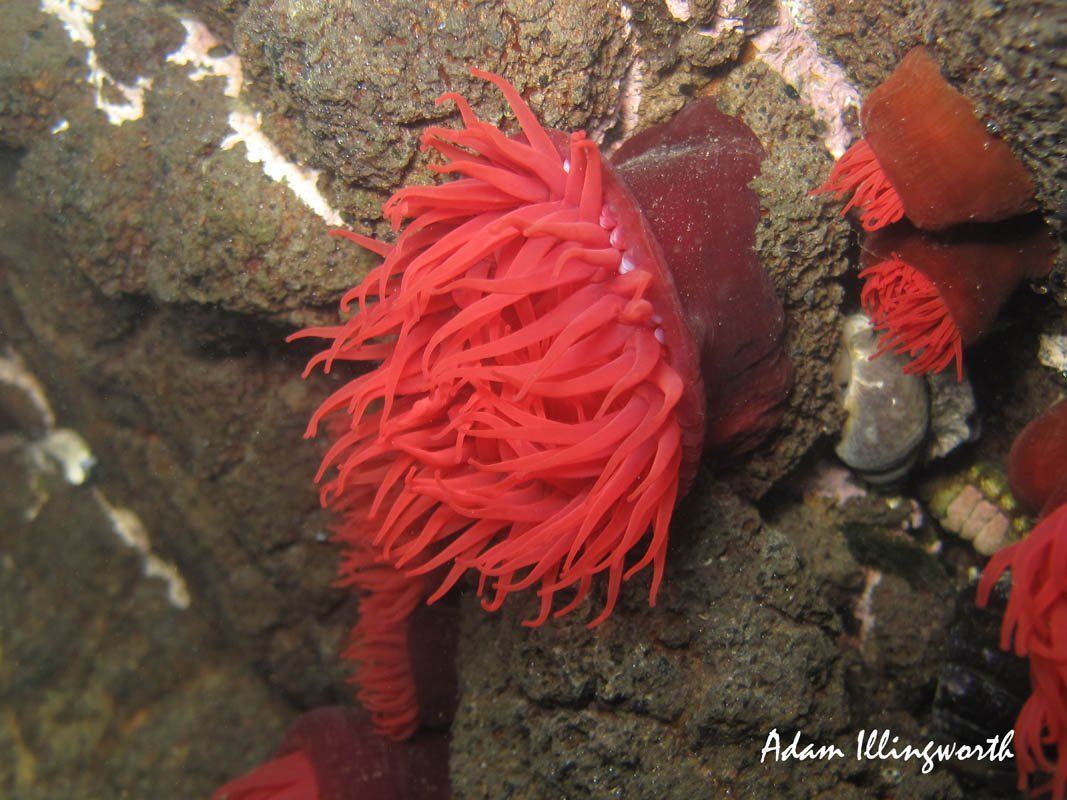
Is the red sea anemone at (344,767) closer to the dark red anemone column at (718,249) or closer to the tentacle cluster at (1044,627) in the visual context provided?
the dark red anemone column at (718,249)

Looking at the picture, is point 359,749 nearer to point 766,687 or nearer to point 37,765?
point 766,687

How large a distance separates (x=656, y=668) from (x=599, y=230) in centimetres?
159

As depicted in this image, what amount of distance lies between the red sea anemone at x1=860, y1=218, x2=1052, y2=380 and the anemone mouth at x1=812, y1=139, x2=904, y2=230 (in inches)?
5.7

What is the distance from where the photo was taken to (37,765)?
4.99m

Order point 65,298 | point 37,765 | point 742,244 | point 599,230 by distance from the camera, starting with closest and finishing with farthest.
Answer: point 599,230 → point 742,244 → point 65,298 → point 37,765

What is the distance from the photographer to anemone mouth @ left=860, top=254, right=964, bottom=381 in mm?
2533

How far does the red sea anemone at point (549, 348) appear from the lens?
6.76 ft

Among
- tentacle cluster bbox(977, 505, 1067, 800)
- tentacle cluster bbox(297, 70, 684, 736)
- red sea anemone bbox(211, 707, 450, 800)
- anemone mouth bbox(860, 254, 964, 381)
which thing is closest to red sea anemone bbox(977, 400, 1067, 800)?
tentacle cluster bbox(977, 505, 1067, 800)

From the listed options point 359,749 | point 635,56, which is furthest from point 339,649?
point 635,56

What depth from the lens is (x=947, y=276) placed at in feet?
8.09

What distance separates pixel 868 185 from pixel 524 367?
1.37 meters

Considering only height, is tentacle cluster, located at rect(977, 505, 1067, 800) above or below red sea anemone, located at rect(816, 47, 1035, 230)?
below

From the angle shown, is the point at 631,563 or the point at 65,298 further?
the point at 65,298

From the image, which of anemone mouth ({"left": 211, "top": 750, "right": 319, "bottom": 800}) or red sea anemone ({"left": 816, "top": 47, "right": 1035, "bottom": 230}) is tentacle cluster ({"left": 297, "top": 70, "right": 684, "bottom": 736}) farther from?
anemone mouth ({"left": 211, "top": 750, "right": 319, "bottom": 800})
